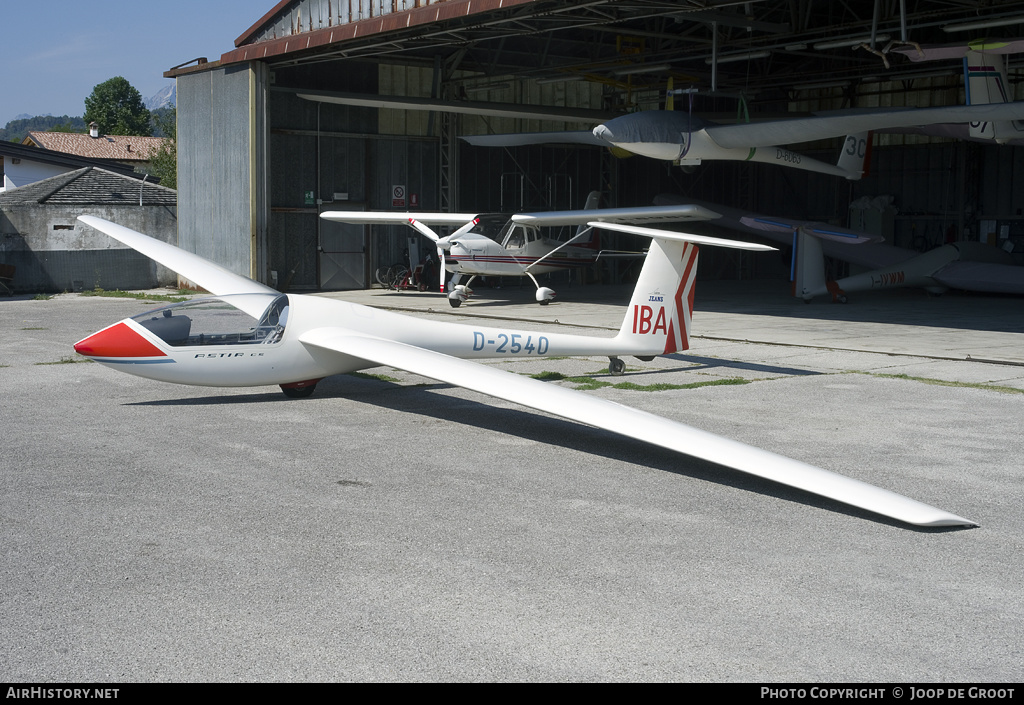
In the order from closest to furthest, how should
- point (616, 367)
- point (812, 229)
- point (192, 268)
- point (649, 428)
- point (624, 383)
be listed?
point (649, 428) → point (624, 383) → point (616, 367) → point (192, 268) → point (812, 229)

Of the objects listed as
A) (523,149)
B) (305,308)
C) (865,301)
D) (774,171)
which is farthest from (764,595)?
(774,171)

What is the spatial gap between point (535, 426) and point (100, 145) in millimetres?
83902

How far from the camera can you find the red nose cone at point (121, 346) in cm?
974

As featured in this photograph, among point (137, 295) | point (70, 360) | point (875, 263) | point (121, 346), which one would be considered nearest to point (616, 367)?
point (121, 346)

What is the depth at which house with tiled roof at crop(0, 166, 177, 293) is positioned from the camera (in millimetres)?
29516

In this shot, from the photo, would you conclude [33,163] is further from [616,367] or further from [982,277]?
[616,367]

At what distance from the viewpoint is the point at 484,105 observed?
26.3 m

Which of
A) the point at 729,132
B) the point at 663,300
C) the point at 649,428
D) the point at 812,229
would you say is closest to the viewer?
the point at 649,428

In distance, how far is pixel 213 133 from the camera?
29312 millimetres

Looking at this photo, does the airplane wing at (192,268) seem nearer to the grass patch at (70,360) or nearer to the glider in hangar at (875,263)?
the grass patch at (70,360)

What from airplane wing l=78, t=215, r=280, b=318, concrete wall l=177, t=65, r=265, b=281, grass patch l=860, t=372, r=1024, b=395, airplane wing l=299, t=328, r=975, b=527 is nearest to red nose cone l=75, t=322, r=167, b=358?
airplane wing l=299, t=328, r=975, b=527

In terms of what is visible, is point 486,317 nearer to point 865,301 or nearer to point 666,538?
point 865,301

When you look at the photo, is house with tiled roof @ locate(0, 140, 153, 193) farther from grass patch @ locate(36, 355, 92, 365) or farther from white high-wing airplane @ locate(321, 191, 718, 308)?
grass patch @ locate(36, 355, 92, 365)

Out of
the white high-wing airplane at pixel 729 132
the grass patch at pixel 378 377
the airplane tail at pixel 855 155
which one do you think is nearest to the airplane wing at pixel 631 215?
the white high-wing airplane at pixel 729 132
